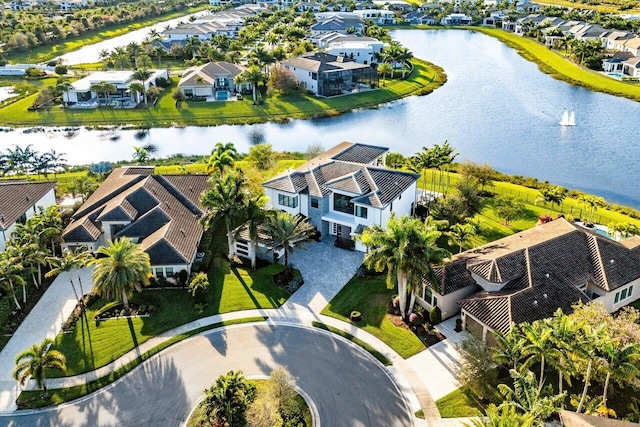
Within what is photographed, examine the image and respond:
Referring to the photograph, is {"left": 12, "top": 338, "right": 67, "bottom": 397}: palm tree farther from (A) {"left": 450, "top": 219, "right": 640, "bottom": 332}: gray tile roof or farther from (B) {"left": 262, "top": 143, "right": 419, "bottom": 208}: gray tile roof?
(A) {"left": 450, "top": 219, "right": 640, "bottom": 332}: gray tile roof

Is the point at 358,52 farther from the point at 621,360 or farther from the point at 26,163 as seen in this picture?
A: the point at 621,360

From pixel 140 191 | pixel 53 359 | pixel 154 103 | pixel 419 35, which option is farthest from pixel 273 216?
pixel 419 35

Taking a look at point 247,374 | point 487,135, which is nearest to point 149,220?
point 247,374

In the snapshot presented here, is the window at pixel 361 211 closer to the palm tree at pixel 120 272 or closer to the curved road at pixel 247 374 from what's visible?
the curved road at pixel 247 374

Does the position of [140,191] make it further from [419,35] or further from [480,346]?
[419,35]

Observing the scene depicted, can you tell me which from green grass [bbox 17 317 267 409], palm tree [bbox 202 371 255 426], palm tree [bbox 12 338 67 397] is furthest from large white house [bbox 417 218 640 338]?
palm tree [bbox 12 338 67 397]

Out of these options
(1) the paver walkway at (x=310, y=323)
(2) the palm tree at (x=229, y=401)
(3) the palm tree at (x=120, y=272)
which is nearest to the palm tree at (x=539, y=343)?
(1) the paver walkway at (x=310, y=323)

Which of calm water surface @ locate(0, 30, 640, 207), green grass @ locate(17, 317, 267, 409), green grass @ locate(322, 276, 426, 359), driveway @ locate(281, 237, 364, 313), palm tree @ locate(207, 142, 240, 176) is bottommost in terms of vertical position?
calm water surface @ locate(0, 30, 640, 207)
